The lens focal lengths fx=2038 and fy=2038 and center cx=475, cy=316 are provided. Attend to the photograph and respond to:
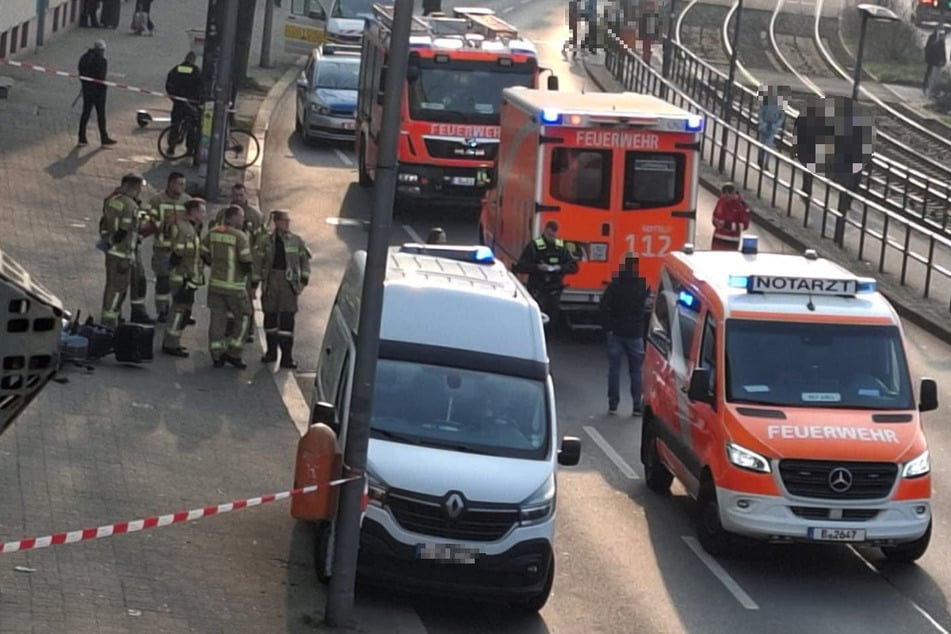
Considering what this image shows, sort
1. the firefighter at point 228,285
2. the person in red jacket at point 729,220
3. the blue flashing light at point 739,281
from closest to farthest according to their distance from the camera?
the blue flashing light at point 739,281 → the firefighter at point 228,285 → the person in red jacket at point 729,220

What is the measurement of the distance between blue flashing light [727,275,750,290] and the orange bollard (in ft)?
15.5

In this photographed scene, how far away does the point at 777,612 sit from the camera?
14.3 meters

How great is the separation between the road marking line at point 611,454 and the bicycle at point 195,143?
1329 centimetres

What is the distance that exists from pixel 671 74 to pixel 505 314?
36.7m

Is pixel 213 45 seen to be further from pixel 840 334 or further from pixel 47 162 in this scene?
pixel 840 334

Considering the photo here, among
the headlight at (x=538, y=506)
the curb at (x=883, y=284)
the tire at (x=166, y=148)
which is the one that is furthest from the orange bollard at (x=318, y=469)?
the tire at (x=166, y=148)

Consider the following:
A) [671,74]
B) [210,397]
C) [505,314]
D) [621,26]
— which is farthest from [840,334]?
[621,26]

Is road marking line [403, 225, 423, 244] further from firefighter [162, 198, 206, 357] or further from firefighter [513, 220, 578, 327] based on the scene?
firefighter [162, 198, 206, 357]

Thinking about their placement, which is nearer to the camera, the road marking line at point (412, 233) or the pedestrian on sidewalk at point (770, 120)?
the road marking line at point (412, 233)

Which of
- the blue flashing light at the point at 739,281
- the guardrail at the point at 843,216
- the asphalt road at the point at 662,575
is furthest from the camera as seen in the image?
the guardrail at the point at 843,216

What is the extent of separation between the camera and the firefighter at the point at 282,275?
19.8m

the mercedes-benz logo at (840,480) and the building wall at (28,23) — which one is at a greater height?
the building wall at (28,23)

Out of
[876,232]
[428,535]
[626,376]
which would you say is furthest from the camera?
[876,232]

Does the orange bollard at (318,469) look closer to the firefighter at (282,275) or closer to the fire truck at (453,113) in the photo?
the firefighter at (282,275)
